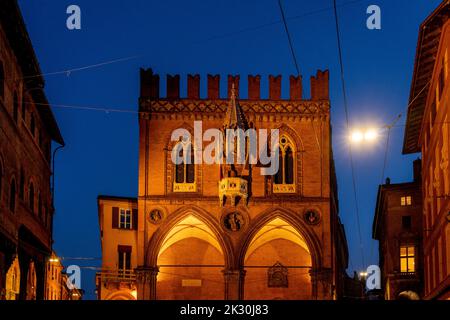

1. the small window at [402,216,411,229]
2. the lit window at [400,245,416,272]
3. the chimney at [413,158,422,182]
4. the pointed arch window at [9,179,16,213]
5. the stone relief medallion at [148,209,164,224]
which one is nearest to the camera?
the pointed arch window at [9,179,16,213]

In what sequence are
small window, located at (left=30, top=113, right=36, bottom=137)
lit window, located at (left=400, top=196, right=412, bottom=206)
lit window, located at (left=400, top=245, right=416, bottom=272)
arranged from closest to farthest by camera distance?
small window, located at (left=30, top=113, right=36, bottom=137), lit window, located at (left=400, top=245, right=416, bottom=272), lit window, located at (left=400, top=196, right=412, bottom=206)

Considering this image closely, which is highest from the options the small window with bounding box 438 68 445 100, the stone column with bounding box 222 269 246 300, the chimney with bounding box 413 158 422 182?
the chimney with bounding box 413 158 422 182

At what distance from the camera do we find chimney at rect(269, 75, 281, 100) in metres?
42.0

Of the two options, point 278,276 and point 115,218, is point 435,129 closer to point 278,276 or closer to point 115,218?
point 278,276

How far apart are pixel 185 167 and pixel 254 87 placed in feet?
17.9

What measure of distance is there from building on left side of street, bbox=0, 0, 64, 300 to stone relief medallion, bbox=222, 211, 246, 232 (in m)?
8.52

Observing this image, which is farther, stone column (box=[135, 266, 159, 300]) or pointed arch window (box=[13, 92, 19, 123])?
stone column (box=[135, 266, 159, 300])

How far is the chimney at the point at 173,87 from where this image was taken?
4172 centimetres

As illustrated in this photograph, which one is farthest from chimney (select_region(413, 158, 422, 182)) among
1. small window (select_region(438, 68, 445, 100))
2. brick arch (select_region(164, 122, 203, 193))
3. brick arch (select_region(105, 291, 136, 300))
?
small window (select_region(438, 68, 445, 100))

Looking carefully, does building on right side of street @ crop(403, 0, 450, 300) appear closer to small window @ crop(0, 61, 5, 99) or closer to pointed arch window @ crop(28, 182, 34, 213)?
small window @ crop(0, 61, 5, 99)

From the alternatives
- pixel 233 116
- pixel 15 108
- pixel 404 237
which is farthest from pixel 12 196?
pixel 404 237

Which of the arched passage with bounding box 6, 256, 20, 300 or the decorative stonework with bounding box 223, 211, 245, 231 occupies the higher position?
the decorative stonework with bounding box 223, 211, 245, 231

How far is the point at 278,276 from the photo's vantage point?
1647 inches
